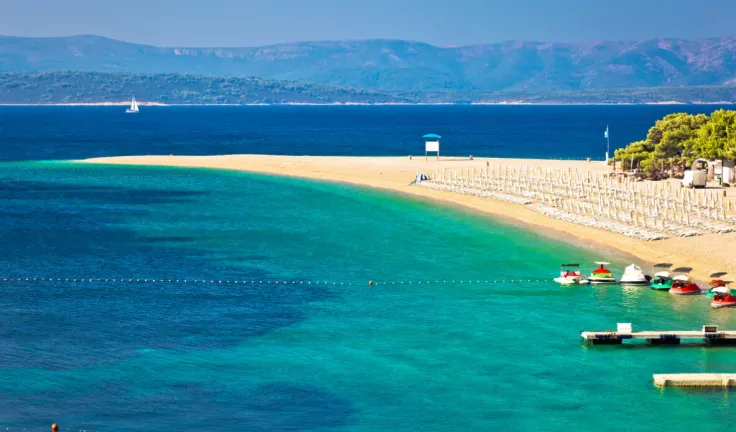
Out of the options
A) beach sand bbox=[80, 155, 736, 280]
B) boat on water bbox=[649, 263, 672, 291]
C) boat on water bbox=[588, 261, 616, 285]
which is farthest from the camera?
beach sand bbox=[80, 155, 736, 280]

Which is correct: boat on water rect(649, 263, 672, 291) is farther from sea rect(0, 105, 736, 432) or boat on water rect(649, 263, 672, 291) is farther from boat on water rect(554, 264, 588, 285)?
boat on water rect(554, 264, 588, 285)

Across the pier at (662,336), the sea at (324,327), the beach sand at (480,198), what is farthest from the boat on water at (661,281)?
the pier at (662,336)

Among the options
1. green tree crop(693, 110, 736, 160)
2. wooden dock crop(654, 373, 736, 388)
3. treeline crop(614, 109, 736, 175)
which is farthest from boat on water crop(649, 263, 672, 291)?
treeline crop(614, 109, 736, 175)

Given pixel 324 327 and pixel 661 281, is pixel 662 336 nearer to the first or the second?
pixel 661 281

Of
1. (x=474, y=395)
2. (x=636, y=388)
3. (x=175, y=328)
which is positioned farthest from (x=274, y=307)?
(x=636, y=388)

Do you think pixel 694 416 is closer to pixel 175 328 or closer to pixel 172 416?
pixel 172 416

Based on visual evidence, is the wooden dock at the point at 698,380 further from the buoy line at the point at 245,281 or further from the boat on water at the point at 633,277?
the buoy line at the point at 245,281

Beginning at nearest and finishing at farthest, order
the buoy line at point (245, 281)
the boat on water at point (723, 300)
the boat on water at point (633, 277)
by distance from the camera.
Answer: the boat on water at point (723, 300)
the boat on water at point (633, 277)
the buoy line at point (245, 281)
